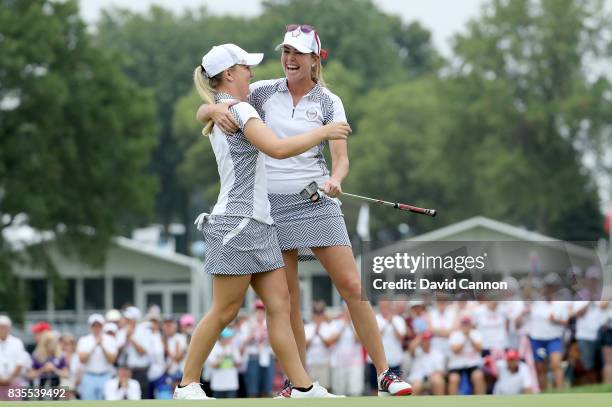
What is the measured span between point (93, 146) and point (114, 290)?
30.3ft

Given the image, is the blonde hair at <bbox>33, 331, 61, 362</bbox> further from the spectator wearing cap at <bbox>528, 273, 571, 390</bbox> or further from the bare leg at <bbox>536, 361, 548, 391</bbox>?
the bare leg at <bbox>536, 361, 548, 391</bbox>

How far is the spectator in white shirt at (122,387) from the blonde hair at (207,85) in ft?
32.6

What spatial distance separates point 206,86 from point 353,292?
1.43 metres

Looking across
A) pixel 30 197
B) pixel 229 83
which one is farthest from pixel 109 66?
pixel 229 83

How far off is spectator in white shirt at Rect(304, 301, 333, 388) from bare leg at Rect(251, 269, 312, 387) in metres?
13.8

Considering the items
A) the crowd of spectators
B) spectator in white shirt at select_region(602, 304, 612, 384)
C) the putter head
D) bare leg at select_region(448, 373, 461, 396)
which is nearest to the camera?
the putter head

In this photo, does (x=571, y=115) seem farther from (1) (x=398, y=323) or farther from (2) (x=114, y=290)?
(1) (x=398, y=323)

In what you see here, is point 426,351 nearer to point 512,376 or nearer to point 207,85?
point 512,376

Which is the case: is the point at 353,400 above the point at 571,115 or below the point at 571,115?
below

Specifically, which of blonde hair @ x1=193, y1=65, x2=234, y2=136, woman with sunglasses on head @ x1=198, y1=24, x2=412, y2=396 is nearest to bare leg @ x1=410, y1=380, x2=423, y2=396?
woman with sunglasses on head @ x1=198, y1=24, x2=412, y2=396

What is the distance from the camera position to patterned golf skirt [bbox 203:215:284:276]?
8477 mm

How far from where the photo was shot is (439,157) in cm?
7438

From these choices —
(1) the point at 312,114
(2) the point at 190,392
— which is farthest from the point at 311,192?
(2) the point at 190,392

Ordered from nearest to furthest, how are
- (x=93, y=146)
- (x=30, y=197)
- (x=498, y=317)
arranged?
(x=498, y=317) < (x=30, y=197) < (x=93, y=146)
